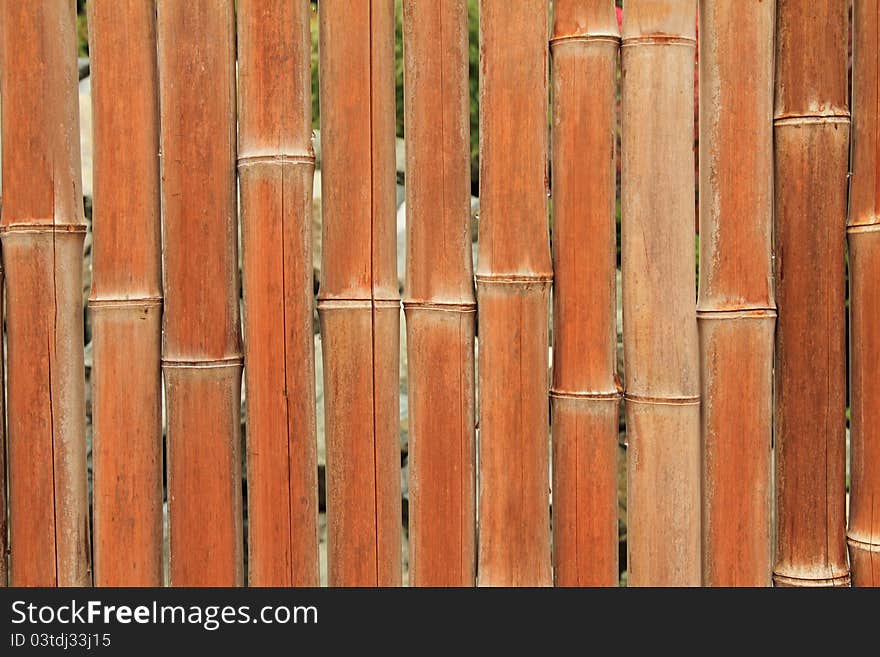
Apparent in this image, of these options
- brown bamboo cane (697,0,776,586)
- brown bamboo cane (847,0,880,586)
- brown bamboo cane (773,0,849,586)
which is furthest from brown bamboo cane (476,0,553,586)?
brown bamboo cane (847,0,880,586)

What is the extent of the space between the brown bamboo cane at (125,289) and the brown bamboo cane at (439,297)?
1.32 feet

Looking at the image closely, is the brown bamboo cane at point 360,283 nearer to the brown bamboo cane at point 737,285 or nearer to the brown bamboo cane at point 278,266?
the brown bamboo cane at point 278,266

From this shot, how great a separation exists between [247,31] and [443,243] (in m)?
0.45

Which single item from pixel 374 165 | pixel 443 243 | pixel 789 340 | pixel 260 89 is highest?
pixel 260 89

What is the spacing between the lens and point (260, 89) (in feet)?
4.87

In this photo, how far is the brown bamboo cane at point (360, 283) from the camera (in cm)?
148

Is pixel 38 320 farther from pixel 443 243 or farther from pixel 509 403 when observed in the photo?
pixel 509 403

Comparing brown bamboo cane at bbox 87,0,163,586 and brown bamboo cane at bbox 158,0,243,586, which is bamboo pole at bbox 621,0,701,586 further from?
brown bamboo cane at bbox 87,0,163,586

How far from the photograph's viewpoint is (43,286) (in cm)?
150

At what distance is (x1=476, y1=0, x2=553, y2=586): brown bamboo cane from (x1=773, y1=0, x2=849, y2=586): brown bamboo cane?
14.8 inches

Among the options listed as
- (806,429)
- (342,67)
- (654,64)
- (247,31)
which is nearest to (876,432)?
(806,429)

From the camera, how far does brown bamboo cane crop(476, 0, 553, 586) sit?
58.2 inches

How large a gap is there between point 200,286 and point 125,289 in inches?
4.7

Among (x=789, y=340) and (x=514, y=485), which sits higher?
(x=789, y=340)
